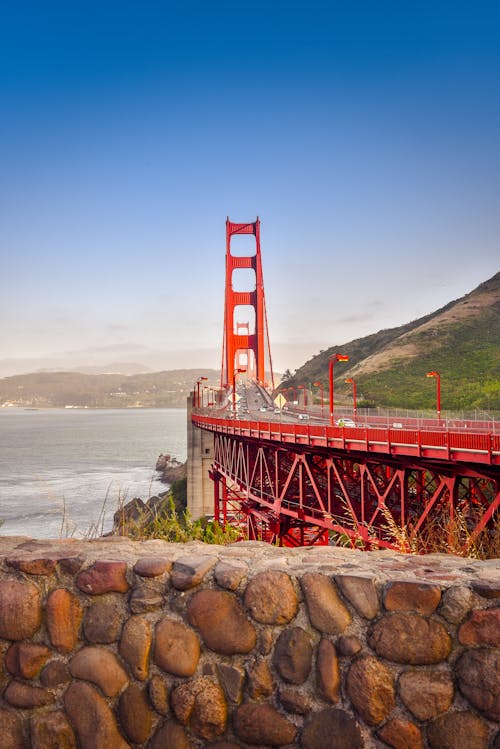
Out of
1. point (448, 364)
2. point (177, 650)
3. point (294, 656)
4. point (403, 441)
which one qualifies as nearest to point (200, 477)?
point (403, 441)

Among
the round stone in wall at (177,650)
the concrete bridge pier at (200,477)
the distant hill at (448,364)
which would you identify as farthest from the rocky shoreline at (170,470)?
the round stone in wall at (177,650)

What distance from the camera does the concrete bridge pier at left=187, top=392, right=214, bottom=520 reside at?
39.7m

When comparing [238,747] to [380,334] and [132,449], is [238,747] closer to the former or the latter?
[132,449]

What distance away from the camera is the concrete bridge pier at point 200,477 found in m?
39.7

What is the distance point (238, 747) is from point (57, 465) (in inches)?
2858

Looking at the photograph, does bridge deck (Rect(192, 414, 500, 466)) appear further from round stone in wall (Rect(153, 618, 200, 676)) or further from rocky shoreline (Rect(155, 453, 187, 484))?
rocky shoreline (Rect(155, 453, 187, 484))

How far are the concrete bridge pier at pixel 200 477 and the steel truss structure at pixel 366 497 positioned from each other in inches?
358

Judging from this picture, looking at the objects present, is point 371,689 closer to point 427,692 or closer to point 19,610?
point 427,692

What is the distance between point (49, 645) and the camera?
2482 millimetres

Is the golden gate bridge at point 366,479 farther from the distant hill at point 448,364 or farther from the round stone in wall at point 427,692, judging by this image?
the distant hill at point 448,364

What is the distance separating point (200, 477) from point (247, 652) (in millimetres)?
38511

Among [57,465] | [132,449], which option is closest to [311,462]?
[57,465]

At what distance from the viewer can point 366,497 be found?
50.0 ft

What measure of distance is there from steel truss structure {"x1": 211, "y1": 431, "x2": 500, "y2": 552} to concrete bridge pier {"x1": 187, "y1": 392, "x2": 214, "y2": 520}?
9.09 m
